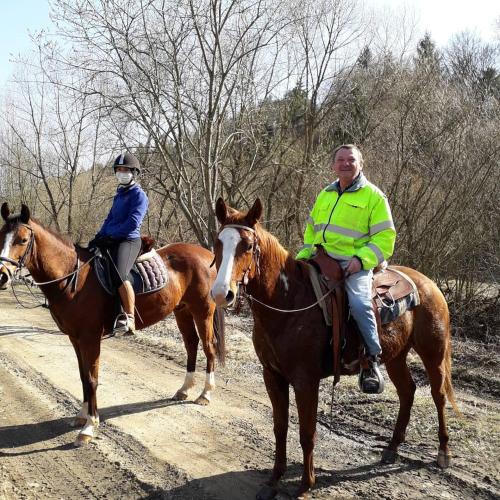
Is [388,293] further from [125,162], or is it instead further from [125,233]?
[125,162]

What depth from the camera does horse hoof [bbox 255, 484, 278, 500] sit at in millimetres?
3658

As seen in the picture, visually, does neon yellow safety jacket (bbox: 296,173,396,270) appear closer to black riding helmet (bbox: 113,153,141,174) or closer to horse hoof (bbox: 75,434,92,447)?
black riding helmet (bbox: 113,153,141,174)

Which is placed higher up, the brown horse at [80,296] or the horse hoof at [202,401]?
the brown horse at [80,296]

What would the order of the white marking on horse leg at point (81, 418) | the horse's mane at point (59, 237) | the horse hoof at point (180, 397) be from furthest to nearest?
the horse hoof at point (180, 397)
the horse's mane at point (59, 237)
the white marking on horse leg at point (81, 418)

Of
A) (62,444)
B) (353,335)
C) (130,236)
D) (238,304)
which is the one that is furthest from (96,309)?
(353,335)

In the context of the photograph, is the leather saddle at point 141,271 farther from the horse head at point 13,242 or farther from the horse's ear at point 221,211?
the horse's ear at point 221,211

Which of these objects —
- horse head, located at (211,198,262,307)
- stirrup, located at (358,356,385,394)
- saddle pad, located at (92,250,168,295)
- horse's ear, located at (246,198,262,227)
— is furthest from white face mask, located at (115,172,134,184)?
stirrup, located at (358,356,385,394)

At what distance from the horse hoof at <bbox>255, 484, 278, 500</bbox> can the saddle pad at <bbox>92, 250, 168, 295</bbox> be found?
2.61 metres

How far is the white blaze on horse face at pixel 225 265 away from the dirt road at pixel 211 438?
5.63 ft

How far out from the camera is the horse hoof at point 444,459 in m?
4.13

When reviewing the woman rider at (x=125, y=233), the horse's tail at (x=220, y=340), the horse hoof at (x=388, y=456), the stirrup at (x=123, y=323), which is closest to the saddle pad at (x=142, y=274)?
the woman rider at (x=125, y=233)

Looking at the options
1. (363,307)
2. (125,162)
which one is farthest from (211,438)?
(125,162)

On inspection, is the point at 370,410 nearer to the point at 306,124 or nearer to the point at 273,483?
the point at 273,483

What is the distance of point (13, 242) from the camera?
4859 millimetres
